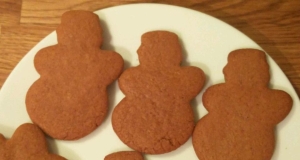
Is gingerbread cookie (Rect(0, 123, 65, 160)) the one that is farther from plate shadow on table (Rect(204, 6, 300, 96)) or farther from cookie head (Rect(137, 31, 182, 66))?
plate shadow on table (Rect(204, 6, 300, 96))

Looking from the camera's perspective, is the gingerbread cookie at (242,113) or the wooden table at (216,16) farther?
the wooden table at (216,16)

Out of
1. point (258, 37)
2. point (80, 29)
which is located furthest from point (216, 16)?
point (80, 29)

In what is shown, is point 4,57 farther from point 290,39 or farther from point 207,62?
point 290,39

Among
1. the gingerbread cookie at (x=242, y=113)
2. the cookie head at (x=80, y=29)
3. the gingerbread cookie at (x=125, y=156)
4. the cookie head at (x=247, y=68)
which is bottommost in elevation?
the gingerbread cookie at (x=125, y=156)

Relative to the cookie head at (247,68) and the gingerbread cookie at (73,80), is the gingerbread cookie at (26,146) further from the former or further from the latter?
the cookie head at (247,68)

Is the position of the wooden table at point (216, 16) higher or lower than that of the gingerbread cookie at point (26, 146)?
higher

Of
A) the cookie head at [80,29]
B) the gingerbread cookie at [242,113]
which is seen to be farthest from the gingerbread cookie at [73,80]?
the gingerbread cookie at [242,113]
